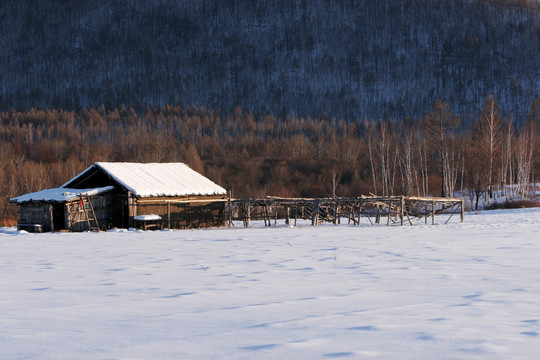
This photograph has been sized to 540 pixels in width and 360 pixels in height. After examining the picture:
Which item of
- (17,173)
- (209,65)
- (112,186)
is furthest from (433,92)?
(112,186)

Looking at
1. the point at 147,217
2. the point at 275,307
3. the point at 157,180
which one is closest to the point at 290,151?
the point at 157,180

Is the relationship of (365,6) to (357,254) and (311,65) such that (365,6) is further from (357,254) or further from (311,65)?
(357,254)

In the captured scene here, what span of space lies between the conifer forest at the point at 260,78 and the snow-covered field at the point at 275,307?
227 ft

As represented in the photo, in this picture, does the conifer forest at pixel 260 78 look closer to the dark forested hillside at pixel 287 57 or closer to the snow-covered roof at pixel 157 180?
the dark forested hillside at pixel 287 57

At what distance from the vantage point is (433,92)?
139m

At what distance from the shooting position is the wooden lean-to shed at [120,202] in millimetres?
28422

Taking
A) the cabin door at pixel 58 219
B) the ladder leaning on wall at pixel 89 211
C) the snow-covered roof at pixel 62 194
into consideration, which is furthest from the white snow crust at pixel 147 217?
the cabin door at pixel 58 219

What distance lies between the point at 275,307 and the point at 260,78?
158 meters

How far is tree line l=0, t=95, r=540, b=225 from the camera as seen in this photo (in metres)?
52.1

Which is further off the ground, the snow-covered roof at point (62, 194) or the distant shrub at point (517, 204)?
the snow-covered roof at point (62, 194)

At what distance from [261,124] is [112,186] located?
324ft

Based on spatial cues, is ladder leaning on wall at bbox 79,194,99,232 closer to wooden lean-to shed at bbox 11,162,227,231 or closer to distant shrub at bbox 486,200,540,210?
wooden lean-to shed at bbox 11,162,227,231

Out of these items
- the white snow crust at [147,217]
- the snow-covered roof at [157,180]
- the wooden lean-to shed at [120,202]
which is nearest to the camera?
the white snow crust at [147,217]

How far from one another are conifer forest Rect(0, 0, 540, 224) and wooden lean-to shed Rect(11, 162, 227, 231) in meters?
48.7
